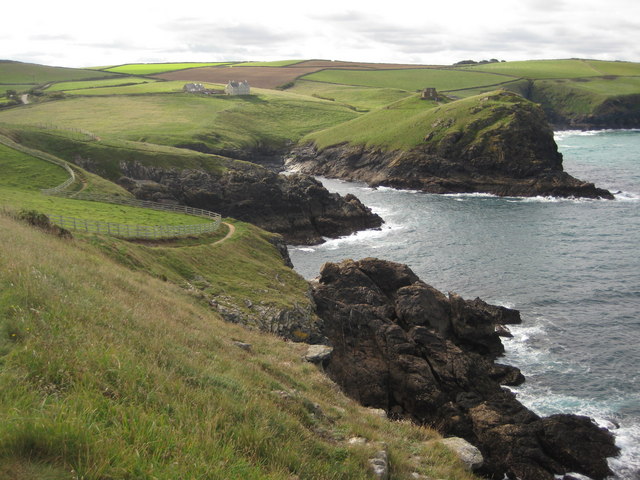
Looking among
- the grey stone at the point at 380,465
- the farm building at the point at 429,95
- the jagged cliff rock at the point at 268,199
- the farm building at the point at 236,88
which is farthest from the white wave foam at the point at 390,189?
the grey stone at the point at 380,465

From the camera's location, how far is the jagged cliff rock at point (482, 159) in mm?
100312

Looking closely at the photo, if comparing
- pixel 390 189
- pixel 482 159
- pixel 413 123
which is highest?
pixel 413 123

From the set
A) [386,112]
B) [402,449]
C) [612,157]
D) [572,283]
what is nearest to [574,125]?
[612,157]

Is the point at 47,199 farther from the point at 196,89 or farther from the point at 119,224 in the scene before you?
the point at 196,89

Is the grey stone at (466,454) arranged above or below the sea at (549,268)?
above

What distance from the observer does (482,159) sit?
10712 cm

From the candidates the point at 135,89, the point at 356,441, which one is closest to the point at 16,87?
the point at 135,89

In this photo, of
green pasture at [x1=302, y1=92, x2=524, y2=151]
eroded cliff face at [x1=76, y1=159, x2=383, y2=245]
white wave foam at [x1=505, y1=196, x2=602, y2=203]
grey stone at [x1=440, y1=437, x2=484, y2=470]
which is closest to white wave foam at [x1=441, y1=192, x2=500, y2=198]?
white wave foam at [x1=505, y1=196, x2=602, y2=203]

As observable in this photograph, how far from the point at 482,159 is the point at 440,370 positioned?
265 feet

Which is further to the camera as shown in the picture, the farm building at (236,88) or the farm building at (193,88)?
the farm building at (236,88)

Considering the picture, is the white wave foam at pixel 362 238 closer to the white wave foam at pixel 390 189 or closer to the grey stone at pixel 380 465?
the white wave foam at pixel 390 189

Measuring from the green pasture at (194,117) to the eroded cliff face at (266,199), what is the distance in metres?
34.6

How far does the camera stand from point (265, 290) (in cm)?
3791

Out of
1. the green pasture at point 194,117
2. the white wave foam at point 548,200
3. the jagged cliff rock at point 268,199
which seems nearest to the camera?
the jagged cliff rock at point 268,199
